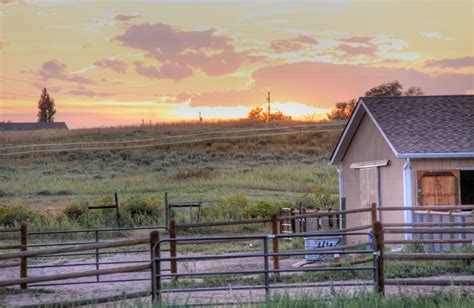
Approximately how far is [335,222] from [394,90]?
55.0 meters

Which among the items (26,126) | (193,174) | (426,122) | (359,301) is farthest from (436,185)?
(26,126)

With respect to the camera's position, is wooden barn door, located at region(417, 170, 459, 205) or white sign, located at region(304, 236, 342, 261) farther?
wooden barn door, located at region(417, 170, 459, 205)

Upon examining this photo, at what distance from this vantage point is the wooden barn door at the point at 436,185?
24.7 metres

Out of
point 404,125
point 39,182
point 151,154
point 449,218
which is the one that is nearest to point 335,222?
point 404,125

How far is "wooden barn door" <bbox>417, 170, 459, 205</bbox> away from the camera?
24.7 metres

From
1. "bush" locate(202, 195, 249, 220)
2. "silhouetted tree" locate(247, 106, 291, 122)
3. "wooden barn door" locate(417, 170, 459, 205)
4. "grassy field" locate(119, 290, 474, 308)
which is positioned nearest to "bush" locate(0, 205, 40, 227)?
"bush" locate(202, 195, 249, 220)

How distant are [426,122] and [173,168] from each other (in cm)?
4395

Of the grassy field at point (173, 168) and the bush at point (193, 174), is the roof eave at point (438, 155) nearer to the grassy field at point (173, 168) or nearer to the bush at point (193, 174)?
the grassy field at point (173, 168)

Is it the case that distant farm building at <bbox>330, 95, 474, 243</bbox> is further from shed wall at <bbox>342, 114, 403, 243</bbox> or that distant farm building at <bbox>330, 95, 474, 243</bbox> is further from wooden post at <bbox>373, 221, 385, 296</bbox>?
wooden post at <bbox>373, 221, 385, 296</bbox>

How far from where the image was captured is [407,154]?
79.6 feet

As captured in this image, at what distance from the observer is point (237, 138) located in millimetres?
83812

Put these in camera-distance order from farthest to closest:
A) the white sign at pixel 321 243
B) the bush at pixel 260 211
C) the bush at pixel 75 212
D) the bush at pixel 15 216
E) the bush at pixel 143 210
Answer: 1. the bush at pixel 75 212
2. the bush at pixel 143 210
3. the bush at pixel 260 211
4. the bush at pixel 15 216
5. the white sign at pixel 321 243

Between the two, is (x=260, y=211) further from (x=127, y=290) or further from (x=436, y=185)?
(x=127, y=290)

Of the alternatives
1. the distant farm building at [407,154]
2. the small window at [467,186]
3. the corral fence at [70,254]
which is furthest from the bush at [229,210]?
the small window at [467,186]
